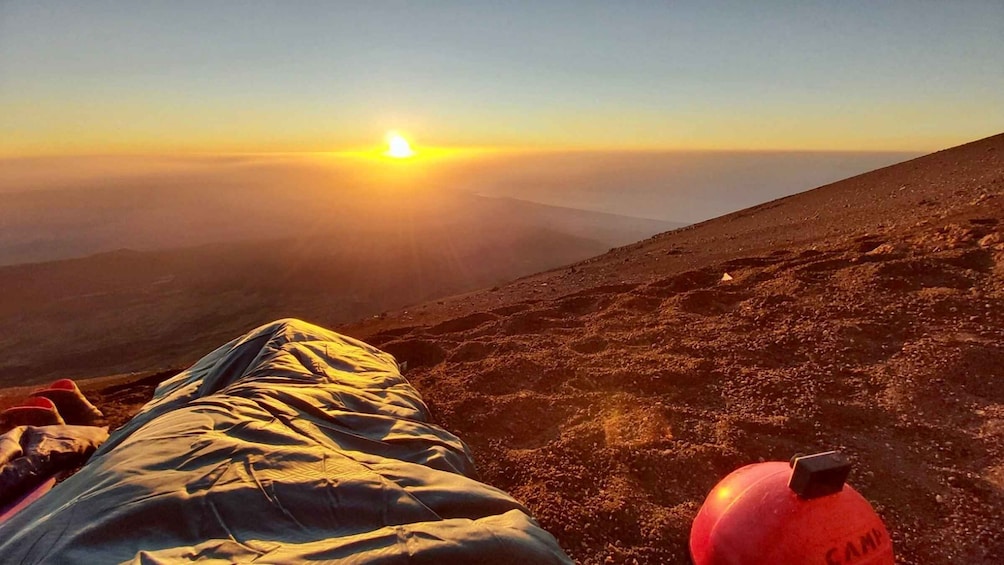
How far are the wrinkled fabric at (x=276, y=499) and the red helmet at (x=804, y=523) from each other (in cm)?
77

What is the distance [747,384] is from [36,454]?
5607 mm

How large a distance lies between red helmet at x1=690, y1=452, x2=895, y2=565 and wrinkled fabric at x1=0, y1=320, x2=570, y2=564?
768 mm

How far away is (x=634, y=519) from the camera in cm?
290

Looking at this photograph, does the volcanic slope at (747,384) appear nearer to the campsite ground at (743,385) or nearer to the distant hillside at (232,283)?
the campsite ground at (743,385)

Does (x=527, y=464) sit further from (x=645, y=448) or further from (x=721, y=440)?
(x=721, y=440)

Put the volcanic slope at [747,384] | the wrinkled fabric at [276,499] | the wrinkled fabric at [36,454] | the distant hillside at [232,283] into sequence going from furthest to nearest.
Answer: the distant hillside at [232,283], the wrinkled fabric at [36,454], the volcanic slope at [747,384], the wrinkled fabric at [276,499]

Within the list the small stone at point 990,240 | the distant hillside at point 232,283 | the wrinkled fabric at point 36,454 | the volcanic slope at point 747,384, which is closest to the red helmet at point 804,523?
the volcanic slope at point 747,384

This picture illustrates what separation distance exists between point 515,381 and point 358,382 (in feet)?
5.52

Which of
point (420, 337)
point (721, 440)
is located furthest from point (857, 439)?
point (420, 337)

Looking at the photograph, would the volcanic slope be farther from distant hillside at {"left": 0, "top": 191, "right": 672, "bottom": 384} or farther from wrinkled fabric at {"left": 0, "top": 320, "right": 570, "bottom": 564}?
distant hillside at {"left": 0, "top": 191, "right": 672, "bottom": 384}

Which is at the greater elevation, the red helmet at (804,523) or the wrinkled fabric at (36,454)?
the red helmet at (804,523)

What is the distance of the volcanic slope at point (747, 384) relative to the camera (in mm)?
2908

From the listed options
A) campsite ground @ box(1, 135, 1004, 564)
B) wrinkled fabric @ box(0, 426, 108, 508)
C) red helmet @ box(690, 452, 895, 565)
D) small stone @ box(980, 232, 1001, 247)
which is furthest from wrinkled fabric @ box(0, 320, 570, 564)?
small stone @ box(980, 232, 1001, 247)

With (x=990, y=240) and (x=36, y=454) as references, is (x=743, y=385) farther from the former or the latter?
(x=36, y=454)
